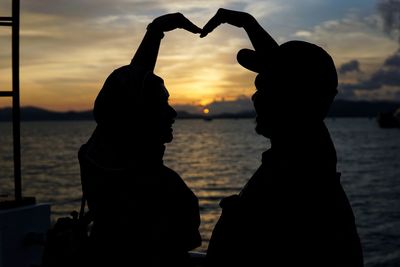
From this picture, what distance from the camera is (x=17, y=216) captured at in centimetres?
501

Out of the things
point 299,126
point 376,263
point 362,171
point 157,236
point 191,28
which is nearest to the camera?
point 299,126

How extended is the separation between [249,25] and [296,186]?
79 centimetres

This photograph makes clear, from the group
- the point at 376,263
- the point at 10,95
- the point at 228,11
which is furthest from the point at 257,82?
the point at 376,263

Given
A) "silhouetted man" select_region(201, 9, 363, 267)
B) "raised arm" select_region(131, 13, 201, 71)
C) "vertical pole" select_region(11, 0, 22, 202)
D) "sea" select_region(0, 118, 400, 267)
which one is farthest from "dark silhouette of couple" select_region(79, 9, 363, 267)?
"sea" select_region(0, 118, 400, 267)

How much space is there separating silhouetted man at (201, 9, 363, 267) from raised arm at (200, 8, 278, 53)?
24 cm

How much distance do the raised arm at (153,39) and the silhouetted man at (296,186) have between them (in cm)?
91

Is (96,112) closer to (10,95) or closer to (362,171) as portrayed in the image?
(10,95)

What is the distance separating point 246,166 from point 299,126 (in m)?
70.5

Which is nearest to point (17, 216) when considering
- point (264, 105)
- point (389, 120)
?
point (264, 105)

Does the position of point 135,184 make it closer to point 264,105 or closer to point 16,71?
point 264,105

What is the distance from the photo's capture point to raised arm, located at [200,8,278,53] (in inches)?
98.8

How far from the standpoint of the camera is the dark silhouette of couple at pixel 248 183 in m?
2.18

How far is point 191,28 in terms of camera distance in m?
2.97

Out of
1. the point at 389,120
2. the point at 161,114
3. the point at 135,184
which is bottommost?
the point at 389,120
